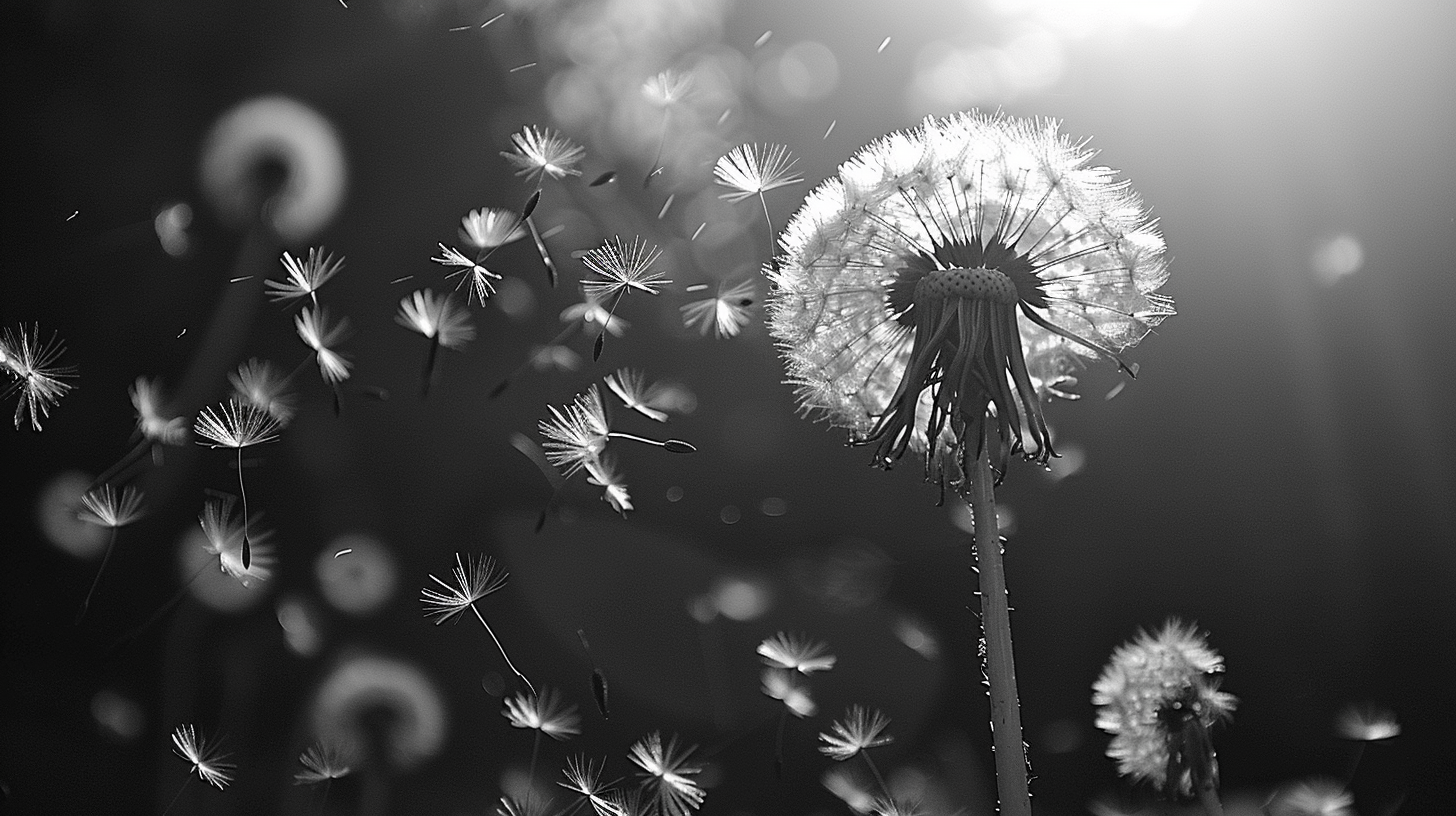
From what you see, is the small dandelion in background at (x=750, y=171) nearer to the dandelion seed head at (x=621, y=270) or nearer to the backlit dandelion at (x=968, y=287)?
the backlit dandelion at (x=968, y=287)

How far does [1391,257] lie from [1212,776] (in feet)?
7.98

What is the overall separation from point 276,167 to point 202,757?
2.11m

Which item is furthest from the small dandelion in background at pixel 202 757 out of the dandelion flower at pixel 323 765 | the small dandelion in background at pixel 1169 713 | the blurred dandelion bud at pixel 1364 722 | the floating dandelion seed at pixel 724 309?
the blurred dandelion bud at pixel 1364 722

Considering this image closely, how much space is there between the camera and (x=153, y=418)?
11.1 feet

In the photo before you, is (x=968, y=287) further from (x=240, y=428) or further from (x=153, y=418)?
(x=153, y=418)

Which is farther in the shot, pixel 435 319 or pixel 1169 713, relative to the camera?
pixel 1169 713

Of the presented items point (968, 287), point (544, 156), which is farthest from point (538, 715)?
point (968, 287)

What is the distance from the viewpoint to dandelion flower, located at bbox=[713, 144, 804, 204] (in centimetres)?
319

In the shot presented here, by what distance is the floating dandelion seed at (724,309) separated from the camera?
3.32 m

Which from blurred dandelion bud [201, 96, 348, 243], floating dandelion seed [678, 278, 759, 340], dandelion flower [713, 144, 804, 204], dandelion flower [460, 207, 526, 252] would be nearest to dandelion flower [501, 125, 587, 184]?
dandelion flower [460, 207, 526, 252]

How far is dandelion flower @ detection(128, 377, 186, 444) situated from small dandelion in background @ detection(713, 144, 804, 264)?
6.26ft

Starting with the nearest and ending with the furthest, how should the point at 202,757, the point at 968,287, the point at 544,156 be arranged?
the point at 968,287 < the point at 544,156 < the point at 202,757

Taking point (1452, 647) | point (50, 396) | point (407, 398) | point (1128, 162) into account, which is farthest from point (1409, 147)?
point (50, 396)

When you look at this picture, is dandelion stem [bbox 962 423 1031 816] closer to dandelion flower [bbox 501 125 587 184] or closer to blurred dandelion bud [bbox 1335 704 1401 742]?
dandelion flower [bbox 501 125 587 184]
